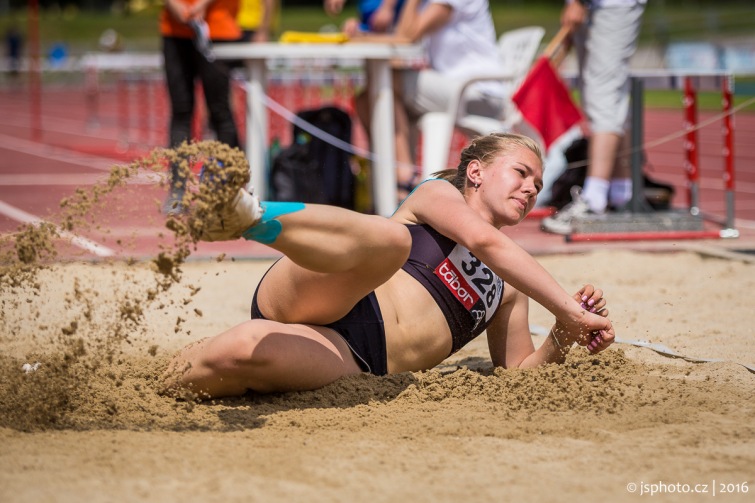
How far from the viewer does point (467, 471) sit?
94.3 inches

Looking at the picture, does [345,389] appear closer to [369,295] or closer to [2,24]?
[369,295]

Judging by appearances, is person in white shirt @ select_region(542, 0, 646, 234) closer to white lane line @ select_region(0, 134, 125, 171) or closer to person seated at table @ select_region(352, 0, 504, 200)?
person seated at table @ select_region(352, 0, 504, 200)

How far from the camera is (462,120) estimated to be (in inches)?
270

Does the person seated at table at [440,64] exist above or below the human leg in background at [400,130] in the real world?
above

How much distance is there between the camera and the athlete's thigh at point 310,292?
2820 mm

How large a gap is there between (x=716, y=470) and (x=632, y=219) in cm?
396

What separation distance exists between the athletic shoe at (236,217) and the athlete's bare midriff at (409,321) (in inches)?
29.0

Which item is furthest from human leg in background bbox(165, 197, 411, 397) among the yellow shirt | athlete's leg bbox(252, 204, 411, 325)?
the yellow shirt

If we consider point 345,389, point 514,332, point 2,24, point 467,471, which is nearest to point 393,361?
point 345,389

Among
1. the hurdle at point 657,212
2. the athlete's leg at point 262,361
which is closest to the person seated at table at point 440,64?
the hurdle at point 657,212

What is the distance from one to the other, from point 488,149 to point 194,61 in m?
4.14

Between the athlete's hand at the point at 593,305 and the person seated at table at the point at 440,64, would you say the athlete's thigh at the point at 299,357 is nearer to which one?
the athlete's hand at the point at 593,305

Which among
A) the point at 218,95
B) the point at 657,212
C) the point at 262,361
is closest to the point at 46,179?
the point at 218,95

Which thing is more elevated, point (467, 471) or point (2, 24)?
point (2, 24)
